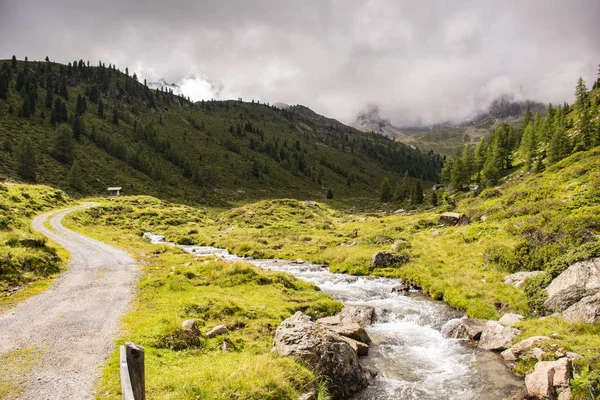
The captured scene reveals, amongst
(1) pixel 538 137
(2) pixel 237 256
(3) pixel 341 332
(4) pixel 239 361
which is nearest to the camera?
(4) pixel 239 361

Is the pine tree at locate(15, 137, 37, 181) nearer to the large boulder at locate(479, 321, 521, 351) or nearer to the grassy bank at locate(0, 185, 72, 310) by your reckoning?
the grassy bank at locate(0, 185, 72, 310)

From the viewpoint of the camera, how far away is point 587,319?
1722 cm

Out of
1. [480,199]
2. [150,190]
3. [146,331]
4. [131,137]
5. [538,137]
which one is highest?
[131,137]

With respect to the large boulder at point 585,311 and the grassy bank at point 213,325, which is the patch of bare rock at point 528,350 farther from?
the grassy bank at point 213,325

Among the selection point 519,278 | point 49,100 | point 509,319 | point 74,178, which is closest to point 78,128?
point 49,100

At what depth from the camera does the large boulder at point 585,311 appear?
17141 mm

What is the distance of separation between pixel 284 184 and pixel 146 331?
180270 millimetres

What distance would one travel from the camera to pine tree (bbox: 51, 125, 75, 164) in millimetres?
121312

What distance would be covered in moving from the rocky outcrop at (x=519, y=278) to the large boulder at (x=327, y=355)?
54.6ft

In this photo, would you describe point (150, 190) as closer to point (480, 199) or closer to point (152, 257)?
point (152, 257)

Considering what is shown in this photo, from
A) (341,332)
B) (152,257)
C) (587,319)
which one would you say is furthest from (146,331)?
(152,257)

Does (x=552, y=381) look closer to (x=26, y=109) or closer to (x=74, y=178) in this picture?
(x=74, y=178)

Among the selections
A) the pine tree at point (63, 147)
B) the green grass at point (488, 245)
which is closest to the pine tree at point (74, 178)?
the pine tree at point (63, 147)

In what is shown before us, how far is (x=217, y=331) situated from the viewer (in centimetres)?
1697
